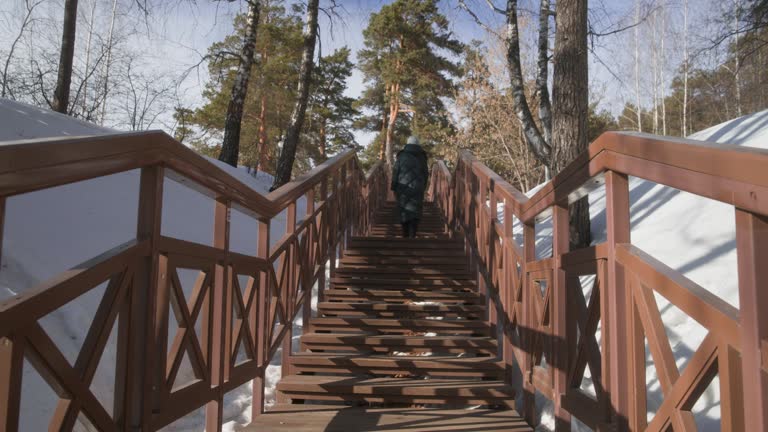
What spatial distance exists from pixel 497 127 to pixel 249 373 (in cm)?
1753

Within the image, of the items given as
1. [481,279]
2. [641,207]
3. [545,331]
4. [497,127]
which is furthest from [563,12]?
[497,127]

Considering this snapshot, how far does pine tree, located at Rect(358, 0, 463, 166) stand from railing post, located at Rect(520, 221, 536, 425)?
2048 centimetres

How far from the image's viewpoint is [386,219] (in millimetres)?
10680

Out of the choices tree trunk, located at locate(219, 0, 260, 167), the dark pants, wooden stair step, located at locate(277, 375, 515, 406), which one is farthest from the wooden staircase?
tree trunk, located at locate(219, 0, 260, 167)

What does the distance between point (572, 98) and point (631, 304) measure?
4.49m

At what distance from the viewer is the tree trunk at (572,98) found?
6086mm

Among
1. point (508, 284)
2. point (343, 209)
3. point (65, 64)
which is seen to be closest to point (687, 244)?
point (508, 284)

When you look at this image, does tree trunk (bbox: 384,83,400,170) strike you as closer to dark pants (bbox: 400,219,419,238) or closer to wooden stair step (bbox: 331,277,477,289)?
dark pants (bbox: 400,219,419,238)

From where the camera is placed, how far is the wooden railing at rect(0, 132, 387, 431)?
58.5 inches

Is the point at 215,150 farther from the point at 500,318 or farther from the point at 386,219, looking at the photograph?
the point at 500,318

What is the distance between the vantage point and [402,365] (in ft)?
13.6

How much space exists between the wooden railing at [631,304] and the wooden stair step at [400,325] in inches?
28.6

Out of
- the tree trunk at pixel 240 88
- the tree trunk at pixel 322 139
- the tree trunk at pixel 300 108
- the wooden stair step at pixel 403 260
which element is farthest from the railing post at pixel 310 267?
the tree trunk at pixel 322 139

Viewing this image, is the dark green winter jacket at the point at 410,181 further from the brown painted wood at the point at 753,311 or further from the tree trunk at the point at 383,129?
the tree trunk at the point at 383,129
